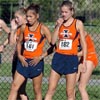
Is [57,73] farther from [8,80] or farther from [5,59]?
[5,59]

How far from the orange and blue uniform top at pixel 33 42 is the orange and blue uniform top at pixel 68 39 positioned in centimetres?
29

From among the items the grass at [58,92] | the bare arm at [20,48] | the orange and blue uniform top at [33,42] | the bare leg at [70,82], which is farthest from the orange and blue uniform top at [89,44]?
the grass at [58,92]

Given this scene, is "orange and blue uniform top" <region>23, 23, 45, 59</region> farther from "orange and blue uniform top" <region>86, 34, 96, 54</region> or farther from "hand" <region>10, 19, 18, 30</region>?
"orange and blue uniform top" <region>86, 34, 96, 54</region>

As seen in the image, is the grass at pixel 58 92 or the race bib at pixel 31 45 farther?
the grass at pixel 58 92

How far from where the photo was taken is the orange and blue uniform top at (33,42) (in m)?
7.84

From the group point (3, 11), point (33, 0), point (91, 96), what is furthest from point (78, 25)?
point (3, 11)

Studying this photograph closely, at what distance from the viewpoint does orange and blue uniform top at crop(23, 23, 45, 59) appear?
25.7 ft

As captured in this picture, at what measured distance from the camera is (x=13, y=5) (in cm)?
2975

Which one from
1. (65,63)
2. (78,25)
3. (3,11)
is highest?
(78,25)

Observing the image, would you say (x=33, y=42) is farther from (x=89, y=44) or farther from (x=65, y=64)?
(x=89, y=44)

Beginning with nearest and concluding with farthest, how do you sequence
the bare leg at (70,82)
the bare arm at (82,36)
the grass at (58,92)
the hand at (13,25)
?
the bare arm at (82,36) → the bare leg at (70,82) → the hand at (13,25) → the grass at (58,92)

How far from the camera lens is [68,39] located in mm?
7805

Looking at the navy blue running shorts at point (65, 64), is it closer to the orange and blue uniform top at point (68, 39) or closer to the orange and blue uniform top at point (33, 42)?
the orange and blue uniform top at point (68, 39)

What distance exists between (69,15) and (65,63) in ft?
2.35
